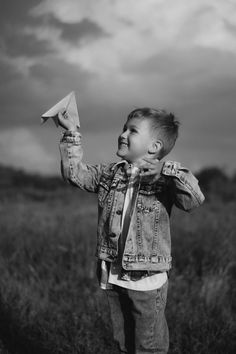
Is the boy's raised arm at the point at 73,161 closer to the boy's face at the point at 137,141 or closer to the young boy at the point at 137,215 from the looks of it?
the young boy at the point at 137,215

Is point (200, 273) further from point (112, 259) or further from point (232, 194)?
point (232, 194)

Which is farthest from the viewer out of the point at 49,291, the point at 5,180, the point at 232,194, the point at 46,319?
the point at 5,180

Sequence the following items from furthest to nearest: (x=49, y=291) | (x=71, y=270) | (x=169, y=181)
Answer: (x=71, y=270) → (x=49, y=291) → (x=169, y=181)

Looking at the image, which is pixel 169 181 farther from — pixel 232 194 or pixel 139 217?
pixel 232 194

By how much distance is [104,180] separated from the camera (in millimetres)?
3135

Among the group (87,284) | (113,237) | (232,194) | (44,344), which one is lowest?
(44,344)

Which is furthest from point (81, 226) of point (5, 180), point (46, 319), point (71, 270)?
point (5, 180)

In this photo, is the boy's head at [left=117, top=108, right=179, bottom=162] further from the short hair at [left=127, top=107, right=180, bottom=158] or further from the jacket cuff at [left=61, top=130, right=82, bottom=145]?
the jacket cuff at [left=61, top=130, right=82, bottom=145]

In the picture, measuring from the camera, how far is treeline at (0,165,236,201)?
15.7 meters

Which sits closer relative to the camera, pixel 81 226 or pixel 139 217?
pixel 139 217

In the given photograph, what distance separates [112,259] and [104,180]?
458mm

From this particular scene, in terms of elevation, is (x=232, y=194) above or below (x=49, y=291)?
above

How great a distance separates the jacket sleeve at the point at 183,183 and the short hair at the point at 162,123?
294 millimetres

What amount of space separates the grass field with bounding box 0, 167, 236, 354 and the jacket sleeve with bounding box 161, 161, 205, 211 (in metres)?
1.59
